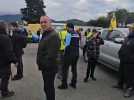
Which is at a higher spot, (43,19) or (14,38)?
(43,19)

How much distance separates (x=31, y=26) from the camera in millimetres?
51000

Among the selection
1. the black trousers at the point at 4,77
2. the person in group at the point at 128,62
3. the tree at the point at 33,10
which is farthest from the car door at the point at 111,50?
the tree at the point at 33,10

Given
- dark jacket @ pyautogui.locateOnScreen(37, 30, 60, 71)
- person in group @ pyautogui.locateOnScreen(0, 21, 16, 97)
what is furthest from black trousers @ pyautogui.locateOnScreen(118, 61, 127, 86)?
dark jacket @ pyautogui.locateOnScreen(37, 30, 60, 71)

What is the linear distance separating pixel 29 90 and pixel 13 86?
2.30 feet

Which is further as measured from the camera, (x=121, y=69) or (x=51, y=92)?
(x=121, y=69)

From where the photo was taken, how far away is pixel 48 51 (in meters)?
7.21

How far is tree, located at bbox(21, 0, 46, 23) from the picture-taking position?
9106 centimetres

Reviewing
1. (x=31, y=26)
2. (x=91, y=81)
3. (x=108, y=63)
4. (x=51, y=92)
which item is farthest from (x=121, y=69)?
(x=31, y=26)

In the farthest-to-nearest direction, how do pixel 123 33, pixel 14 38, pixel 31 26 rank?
pixel 31 26 → pixel 123 33 → pixel 14 38

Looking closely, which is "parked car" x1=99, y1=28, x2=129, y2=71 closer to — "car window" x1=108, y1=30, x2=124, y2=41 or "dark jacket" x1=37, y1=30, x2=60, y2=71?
"car window" x1=108, y1=30, x2=124, y2=41

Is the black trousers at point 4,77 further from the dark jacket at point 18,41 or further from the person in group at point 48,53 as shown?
the dark jacket at point 18,41

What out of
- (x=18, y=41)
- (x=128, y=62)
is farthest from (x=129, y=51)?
(x=18, y=41)

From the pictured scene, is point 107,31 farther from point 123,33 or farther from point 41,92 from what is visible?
point 41,92

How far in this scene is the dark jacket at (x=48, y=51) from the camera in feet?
23.7
